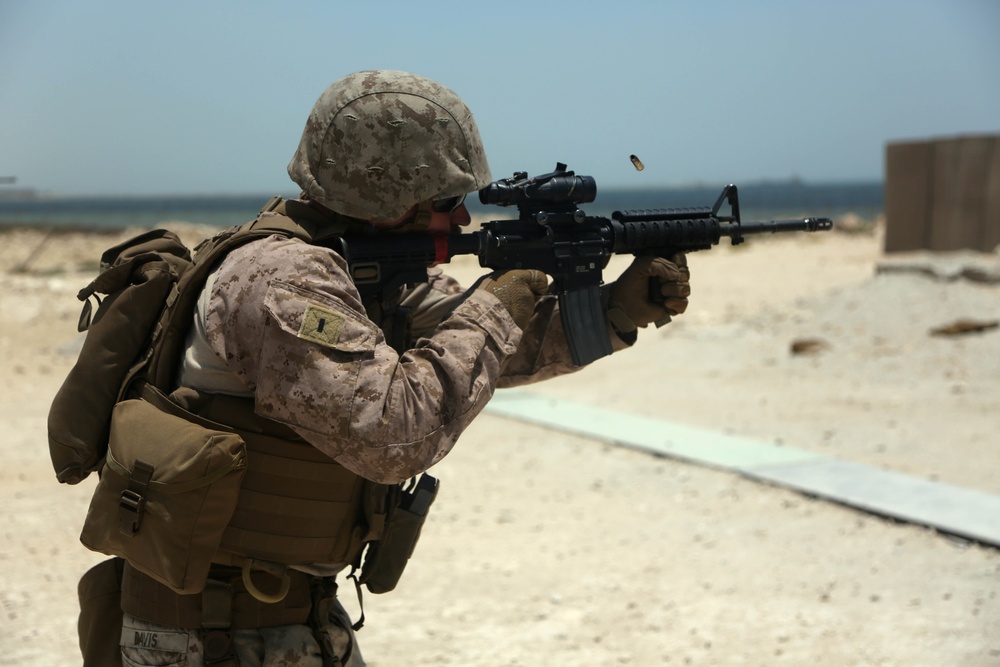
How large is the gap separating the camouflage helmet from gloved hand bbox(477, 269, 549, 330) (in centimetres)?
23

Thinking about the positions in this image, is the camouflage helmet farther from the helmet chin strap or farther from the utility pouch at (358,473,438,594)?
the utility pouch at (358,473,438,594)

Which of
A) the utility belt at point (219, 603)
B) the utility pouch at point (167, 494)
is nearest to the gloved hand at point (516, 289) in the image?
the utility pouch at point (167, 494)

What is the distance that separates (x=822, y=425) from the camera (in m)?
7.52

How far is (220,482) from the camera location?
2.01 m

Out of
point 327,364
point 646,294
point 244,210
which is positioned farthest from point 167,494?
point 244,210

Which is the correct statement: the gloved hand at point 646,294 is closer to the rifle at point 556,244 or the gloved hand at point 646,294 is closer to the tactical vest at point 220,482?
the rifle at point 556,244

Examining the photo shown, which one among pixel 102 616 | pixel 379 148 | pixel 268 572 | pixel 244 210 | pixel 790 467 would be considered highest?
pixel 379 148

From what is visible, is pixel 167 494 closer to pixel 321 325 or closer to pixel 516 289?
pixel 321 325

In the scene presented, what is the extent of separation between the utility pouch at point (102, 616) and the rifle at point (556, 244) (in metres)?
0.91

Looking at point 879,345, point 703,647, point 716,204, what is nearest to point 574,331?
point 716,204

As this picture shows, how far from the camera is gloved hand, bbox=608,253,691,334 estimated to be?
281cm

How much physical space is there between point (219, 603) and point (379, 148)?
104cm

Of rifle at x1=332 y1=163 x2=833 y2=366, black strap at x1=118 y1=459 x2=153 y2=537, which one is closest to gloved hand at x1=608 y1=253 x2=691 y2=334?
rifle at x1=332 y1=163 x2=833 y2=366

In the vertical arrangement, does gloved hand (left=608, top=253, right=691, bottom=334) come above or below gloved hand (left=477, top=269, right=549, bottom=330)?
below
